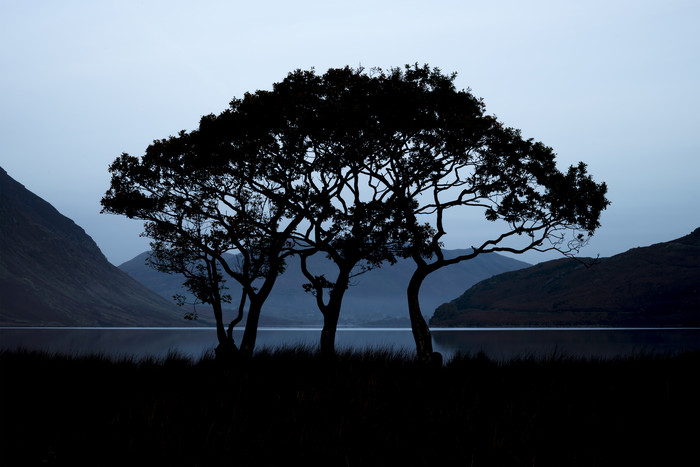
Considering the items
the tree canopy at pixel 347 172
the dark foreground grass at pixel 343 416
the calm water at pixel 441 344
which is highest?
the tree canopy at pixel 347 172

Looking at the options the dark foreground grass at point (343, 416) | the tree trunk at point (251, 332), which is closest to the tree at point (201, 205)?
the tree trunk at point (251, 332)

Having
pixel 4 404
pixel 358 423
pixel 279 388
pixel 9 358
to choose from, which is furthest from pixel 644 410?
pixel 9 358

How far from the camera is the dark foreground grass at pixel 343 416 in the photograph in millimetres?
9180

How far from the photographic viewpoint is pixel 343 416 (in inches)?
402

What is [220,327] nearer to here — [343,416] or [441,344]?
[343,416]

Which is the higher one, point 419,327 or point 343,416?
point 419,327

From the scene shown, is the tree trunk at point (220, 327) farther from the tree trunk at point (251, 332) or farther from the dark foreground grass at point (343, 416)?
the dark foreground grass at point (343, 416)

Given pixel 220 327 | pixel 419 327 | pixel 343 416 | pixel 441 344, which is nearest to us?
pixel 343 416

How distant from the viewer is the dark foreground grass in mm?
9180

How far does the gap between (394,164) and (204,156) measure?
8.87m

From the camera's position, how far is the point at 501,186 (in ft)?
96.3

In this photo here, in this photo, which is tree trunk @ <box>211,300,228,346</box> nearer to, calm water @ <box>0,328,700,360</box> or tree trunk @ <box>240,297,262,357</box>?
tree trunk @ <box>240,297,262,357</box>

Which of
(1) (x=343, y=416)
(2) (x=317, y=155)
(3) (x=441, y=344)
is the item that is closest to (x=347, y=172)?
(2) (x=317, y=155)

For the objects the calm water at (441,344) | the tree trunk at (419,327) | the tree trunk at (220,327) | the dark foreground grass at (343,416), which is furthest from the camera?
the calm water at (441,344)
